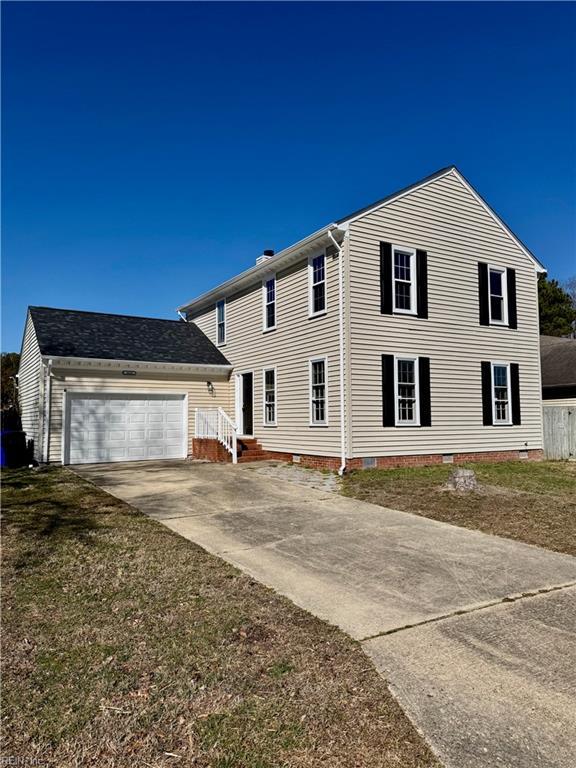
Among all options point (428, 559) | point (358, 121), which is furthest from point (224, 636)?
point (358, 121)

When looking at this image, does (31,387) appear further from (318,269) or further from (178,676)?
(178,676)

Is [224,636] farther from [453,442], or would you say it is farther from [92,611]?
[453,442]

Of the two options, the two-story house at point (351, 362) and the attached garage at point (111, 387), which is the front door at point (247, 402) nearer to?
the two-story house at point (351, 362)

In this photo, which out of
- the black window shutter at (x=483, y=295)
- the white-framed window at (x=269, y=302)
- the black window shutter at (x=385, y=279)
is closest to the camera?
the black window shutter at (x=385, y=279)

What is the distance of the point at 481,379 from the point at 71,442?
1252 cm

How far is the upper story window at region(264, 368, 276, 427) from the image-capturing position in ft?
52.4

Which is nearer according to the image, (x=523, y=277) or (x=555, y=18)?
(x=555, y=18)

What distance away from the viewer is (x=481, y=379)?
15.2m

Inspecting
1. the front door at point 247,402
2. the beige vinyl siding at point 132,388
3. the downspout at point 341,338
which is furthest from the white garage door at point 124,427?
the downspout at point 341,338

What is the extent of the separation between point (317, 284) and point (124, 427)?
7613 mm

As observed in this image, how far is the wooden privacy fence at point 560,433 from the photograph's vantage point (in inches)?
636

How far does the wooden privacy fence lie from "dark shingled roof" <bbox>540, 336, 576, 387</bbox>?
418 cm

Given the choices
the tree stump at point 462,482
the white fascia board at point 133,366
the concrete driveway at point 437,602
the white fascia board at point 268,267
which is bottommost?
the concrete driveway at point 437,602

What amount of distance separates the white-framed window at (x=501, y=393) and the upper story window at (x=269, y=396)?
681 centimetres
